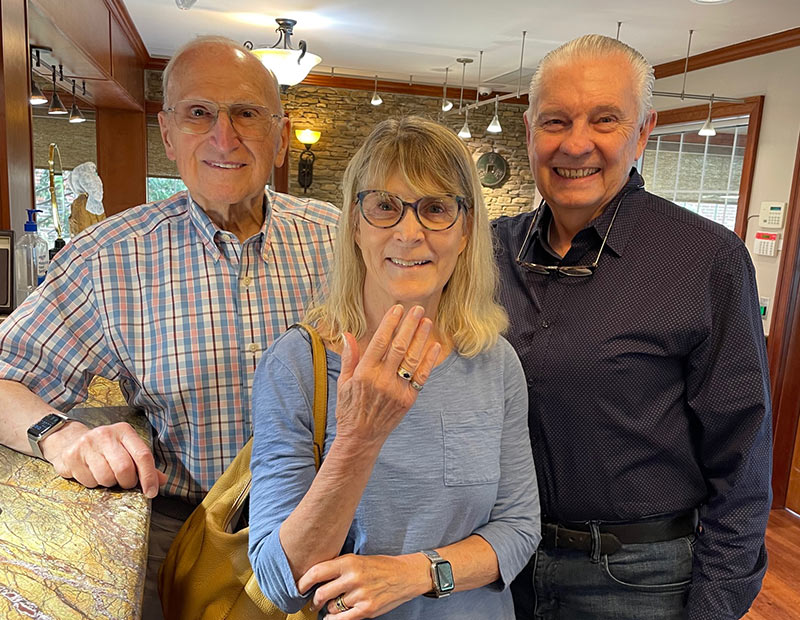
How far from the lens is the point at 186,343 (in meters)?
1.33

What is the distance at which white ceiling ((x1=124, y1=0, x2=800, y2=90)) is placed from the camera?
3959 millimetres

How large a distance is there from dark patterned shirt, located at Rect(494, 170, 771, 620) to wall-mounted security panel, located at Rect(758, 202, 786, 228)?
3368 millimetres

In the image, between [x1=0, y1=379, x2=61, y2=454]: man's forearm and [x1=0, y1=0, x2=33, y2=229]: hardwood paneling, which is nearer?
[x1=0, y1=379, x2=61, y2=454]: man's forearm

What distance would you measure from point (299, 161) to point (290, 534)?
6793 millimetres

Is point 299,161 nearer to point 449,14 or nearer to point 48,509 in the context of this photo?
point 449,14

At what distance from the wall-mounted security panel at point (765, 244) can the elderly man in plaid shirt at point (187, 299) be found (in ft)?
12.6

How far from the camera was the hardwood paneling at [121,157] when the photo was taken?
6301 mm

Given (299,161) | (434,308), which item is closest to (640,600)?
(434,308)

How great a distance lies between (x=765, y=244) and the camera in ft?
14.1

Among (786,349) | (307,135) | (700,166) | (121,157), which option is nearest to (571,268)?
(786,349)

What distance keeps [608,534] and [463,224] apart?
28.2 inches

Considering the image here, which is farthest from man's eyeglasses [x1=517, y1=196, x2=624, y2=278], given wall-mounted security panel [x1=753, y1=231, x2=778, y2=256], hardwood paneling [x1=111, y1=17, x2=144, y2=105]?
hardwood paneling [x1=111, y1=17, x2=144, y2=105]

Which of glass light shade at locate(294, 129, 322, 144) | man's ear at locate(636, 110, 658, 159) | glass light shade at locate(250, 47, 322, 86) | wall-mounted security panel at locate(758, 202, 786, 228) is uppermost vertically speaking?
glass light shade at locate(250, 47, 322, 86)

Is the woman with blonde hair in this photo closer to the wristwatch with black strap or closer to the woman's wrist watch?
the woman's wrist watch
